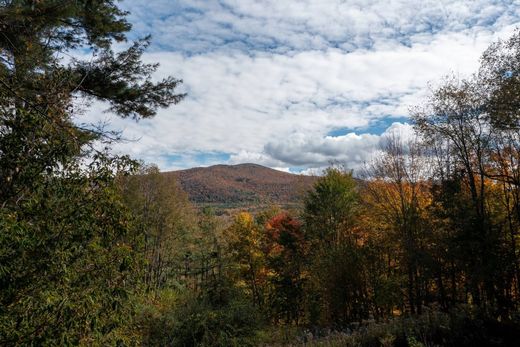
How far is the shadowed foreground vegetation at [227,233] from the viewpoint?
4504mm

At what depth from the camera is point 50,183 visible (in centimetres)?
473

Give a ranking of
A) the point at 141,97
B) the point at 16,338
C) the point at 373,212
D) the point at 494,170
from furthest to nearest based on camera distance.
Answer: the point at 373,212, the point at 494,170, the point at 141,97, the point at 16,338

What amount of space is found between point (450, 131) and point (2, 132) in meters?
21.2

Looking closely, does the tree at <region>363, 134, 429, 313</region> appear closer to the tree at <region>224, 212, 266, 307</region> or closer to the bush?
the bush

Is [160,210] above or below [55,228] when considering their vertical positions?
above

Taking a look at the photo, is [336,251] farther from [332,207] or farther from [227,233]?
[227,233]

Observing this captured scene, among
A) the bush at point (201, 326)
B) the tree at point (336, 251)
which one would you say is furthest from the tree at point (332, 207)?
the bush at point (201, 326)

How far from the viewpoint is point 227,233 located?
119ft

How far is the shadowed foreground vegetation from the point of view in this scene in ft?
14.8

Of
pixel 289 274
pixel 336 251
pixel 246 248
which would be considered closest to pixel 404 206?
pixel 336 251

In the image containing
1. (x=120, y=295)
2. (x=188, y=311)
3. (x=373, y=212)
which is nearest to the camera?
(x=120, y=295)

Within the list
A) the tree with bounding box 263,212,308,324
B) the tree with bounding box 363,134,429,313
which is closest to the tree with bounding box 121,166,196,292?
the tree with bounding box 263,212,308,324

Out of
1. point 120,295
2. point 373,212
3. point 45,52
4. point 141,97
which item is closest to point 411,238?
point 373,212

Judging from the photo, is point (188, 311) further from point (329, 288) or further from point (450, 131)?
point (450, 131)
